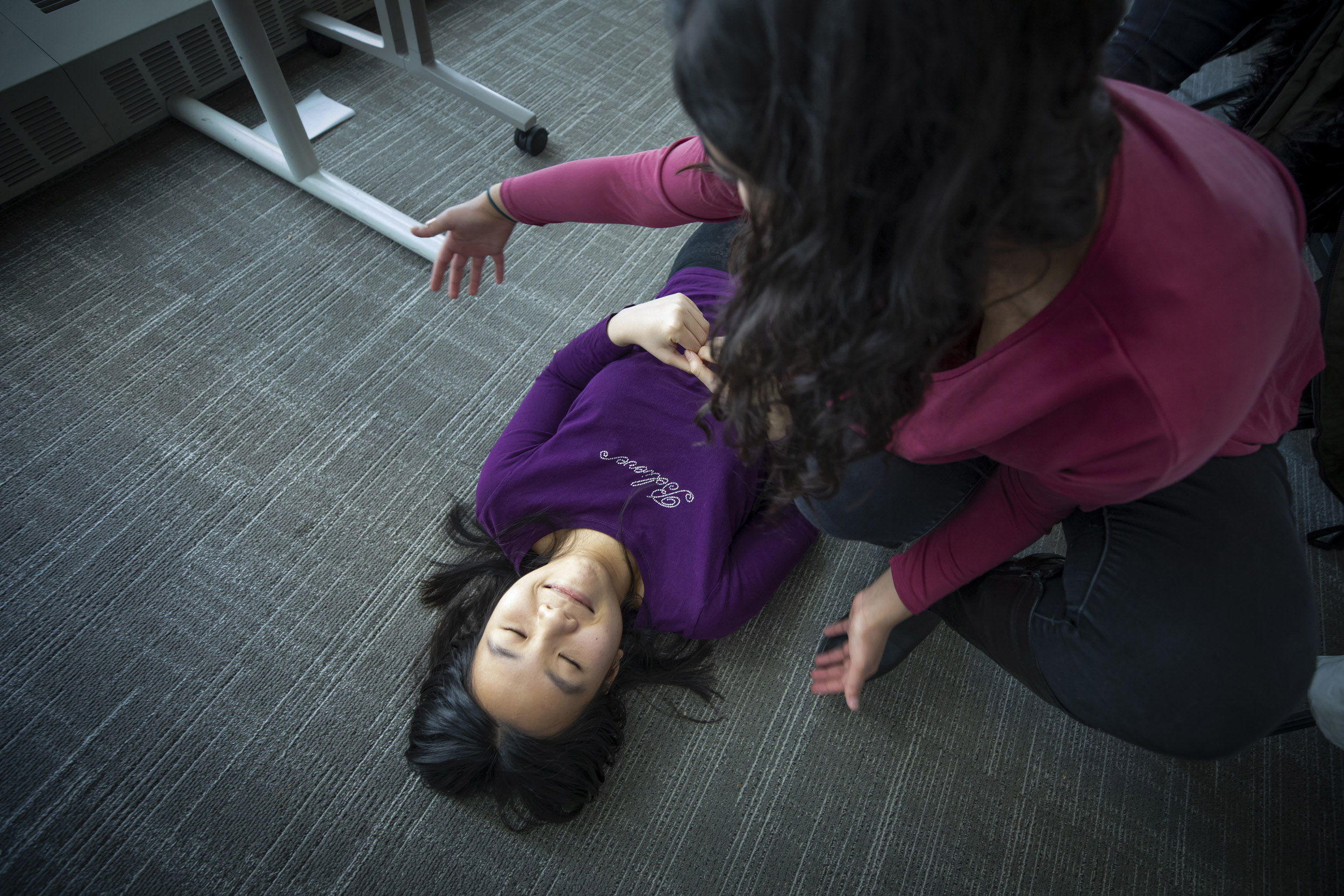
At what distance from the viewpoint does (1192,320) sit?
1.60 feet

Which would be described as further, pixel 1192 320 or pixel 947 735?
pixel 947 735

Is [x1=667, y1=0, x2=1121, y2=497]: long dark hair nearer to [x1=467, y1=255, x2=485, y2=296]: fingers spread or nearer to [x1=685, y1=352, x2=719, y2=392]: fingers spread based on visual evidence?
[x1=685, y1=352, x2=719, y2=392]: fingers spread

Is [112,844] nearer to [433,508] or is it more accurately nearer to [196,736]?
[196,736]

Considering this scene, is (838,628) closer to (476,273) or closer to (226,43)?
(476,273)

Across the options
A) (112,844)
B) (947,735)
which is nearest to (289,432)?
(112,844)

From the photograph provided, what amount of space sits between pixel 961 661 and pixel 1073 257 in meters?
0.78

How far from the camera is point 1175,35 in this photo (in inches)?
37.3

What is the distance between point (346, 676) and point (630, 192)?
31.4 inches

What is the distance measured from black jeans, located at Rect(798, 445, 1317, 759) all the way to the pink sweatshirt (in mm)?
87

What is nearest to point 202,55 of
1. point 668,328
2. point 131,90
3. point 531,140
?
point 131,90

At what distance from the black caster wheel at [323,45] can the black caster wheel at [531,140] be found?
1.70 feet

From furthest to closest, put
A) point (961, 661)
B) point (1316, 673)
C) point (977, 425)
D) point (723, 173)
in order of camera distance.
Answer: point (961, 661) → point (1316, 673) → point (977, 425) → point (723, 173)

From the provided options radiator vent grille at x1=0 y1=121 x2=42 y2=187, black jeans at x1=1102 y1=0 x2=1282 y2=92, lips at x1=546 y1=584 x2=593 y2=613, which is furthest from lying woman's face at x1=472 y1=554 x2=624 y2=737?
radiator vent grille at x1=0 y1=121 x2=42 y2=187

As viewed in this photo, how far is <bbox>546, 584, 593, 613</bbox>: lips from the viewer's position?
91cm
